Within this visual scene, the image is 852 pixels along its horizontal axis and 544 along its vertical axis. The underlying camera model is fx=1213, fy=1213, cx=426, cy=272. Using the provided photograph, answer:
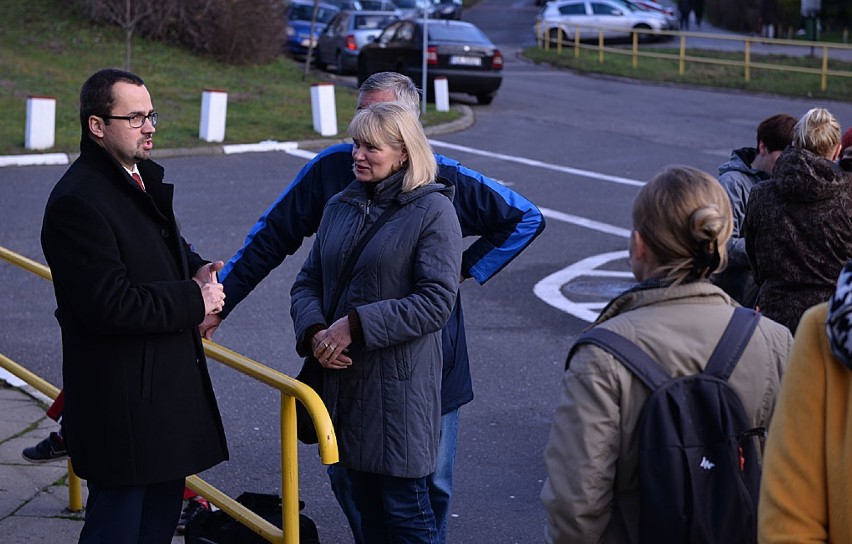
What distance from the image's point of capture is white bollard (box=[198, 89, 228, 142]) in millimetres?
16977

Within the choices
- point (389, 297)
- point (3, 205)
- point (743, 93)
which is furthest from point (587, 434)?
point (743, 93)

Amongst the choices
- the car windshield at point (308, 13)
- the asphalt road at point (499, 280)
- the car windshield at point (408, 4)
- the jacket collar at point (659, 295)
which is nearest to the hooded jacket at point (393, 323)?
the jacket collar at point (659, 295)

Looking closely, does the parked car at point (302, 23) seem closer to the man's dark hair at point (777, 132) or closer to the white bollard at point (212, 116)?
the white bollard at point (212, 116)

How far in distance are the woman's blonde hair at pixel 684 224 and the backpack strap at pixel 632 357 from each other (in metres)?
0.20

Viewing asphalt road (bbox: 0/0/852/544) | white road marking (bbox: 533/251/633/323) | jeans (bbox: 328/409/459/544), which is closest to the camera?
jeans (bbox: 328/409/459/544)

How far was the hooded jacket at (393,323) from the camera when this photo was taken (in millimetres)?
3723

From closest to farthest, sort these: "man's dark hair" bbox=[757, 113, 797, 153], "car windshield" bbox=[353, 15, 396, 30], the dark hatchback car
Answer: "man's dark hair" bbox=[757, 113, 797, 153] < the dark hatchback car < "car windshield" bbox=[353, 15, 396, 30]

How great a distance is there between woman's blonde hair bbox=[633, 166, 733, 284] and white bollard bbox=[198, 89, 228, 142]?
14710mm

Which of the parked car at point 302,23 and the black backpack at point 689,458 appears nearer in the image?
the black backpack at point 689,458

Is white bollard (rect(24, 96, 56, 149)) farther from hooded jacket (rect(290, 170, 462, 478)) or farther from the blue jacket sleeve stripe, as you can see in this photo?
hooded jacket (rect(290, 170, 462, 478))

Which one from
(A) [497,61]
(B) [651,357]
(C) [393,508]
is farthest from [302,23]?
(B) [651,357]

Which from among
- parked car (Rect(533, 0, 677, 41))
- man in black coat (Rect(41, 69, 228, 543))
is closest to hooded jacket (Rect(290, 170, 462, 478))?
man in black coat (Rect(41, 69, 228, 543))

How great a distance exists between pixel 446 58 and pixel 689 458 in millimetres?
19878

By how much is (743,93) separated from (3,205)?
1837 centimetres
